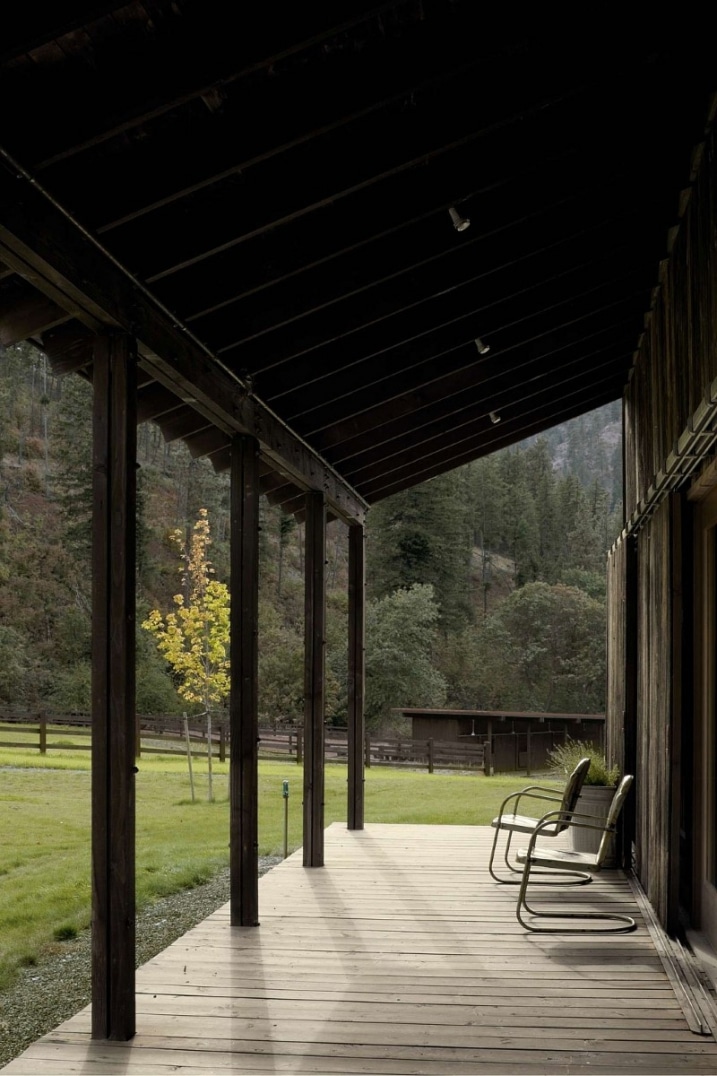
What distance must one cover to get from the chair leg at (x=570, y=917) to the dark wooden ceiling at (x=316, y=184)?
113 inches

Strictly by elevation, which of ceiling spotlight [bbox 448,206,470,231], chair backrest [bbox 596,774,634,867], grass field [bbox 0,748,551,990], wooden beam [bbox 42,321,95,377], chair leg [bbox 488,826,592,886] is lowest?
grass field [bbox 0,748,551,990]

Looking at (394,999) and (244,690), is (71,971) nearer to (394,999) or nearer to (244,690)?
(244,690)

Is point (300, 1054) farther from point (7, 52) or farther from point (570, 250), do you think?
point (570, 250)

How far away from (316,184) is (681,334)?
2.00 metres

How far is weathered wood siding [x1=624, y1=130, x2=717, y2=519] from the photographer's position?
3.88 m

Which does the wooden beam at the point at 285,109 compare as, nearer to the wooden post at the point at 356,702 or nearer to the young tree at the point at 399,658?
the wooden post at the point at 356,702

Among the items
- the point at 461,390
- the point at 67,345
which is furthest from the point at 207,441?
the point at 67,345

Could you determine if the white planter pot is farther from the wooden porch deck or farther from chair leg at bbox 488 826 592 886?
the wooden porch deck

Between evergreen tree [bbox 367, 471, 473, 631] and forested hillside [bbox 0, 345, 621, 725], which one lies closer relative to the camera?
forested hillside [bbox 0, 345, 621, 725]

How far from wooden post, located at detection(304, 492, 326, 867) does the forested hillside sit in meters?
11.7

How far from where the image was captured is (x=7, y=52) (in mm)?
2531

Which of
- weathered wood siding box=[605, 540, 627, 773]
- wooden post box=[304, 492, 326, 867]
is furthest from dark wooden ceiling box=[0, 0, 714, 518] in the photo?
weathered wood siding box=[605, 540, 627, 773]

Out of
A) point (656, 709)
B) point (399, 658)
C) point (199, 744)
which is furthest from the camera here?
point (399, 658)

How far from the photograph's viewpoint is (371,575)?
29.4 m
